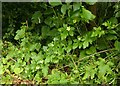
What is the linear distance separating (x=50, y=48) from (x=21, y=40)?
28 centimetres

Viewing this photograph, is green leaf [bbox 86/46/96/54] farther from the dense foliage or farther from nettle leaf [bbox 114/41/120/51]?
nettle leaf [bbox 114/41/120/51]

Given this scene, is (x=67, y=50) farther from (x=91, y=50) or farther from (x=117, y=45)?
(x=117, y=45)

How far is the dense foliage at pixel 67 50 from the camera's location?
1.83m

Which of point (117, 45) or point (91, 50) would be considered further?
point (91, 50)

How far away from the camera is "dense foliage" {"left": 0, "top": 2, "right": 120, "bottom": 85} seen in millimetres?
1834

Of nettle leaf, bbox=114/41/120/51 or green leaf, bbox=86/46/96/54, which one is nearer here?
nettle leaf, bbox=114/41/120/51

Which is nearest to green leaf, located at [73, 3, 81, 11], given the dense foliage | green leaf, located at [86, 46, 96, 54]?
the dense foliage

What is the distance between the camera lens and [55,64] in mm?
2025

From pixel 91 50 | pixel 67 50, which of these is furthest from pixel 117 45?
pixel 67 50

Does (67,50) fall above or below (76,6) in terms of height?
below

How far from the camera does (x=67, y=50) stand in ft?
6.41

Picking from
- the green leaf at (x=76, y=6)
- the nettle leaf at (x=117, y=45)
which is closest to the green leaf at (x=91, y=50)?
the nettle leaf at (x=117, y=45)

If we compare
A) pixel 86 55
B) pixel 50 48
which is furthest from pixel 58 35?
pixel 86 55

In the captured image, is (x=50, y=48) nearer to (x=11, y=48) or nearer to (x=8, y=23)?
(x=11, y=48)
